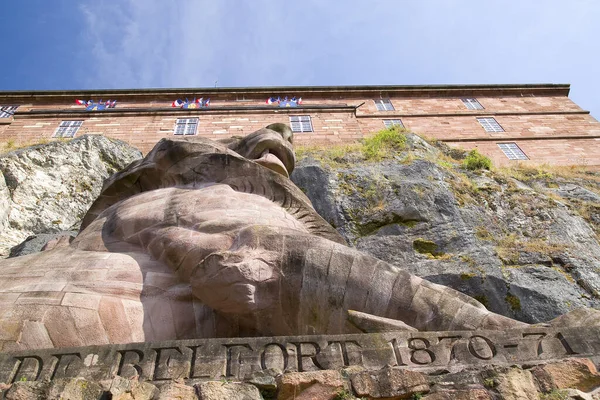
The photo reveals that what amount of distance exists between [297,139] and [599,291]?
14.1m

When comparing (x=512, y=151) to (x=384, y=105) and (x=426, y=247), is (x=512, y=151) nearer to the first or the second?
(x=384, y=105)

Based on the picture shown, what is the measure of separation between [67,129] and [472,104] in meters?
20.3

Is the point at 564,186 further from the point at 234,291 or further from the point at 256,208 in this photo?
the point at 234,291

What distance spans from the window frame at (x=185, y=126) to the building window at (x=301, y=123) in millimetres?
4108

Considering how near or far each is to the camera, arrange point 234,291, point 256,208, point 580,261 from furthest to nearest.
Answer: point 580,261 < point 256,208 < point 234,291

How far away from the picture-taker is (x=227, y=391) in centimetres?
221

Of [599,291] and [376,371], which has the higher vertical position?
[599,291]

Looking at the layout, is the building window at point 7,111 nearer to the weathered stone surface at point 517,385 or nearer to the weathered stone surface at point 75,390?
the weathered stone surface at point 75,390

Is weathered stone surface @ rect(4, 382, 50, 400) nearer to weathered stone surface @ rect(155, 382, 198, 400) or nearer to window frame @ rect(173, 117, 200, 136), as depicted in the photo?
weathered stone surface @ rect(155, 382, 198, 400)

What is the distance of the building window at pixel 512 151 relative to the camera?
23.0 metres

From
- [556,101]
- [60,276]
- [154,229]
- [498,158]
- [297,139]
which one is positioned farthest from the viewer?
[556,101]

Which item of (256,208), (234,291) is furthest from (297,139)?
(234,291)

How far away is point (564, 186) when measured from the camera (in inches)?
550

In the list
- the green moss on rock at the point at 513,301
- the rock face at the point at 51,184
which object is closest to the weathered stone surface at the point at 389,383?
the green moss on rock at the point at 513,301
